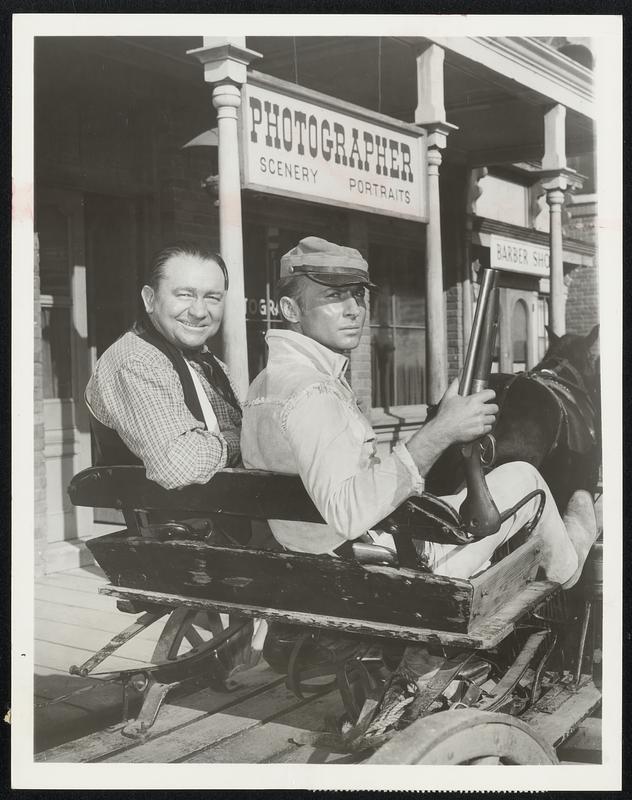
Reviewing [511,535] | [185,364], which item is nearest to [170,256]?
[185,364]

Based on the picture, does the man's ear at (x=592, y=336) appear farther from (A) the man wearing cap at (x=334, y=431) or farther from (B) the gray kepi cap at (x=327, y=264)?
(B) the gray kepi cap at (x=327, y=264)

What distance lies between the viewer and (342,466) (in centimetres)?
193

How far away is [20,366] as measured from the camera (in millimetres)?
2455

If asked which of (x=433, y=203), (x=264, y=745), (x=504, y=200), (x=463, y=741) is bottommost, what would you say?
(x=264, y=745)

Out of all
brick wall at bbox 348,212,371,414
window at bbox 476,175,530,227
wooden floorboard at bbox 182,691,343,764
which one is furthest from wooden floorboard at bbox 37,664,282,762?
window at bbox 476,175,530,227

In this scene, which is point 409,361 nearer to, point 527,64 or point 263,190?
point 527,64

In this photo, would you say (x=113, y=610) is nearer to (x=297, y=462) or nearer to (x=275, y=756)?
(x=275, y=756)

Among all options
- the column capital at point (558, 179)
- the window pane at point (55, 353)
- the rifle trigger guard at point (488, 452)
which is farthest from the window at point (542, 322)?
the window pane at point (55, 353)

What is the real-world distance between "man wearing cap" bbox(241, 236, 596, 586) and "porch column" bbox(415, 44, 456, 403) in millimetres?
1370

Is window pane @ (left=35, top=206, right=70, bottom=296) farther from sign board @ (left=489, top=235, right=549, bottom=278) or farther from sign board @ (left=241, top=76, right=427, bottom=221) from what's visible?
sign board @ (left=489, top=235, right=549, bottom=278)

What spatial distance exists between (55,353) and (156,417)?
5.37 feet

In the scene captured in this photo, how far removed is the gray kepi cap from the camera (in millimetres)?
2178
